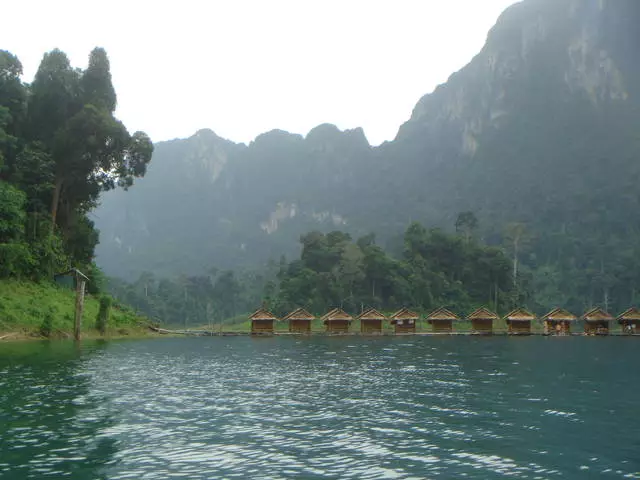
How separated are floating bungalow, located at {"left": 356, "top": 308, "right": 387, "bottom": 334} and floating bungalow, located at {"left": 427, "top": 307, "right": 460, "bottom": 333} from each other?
7.17 meters

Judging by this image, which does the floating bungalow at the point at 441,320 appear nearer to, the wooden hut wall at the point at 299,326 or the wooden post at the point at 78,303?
the wooden hut wall at the point at 299,326

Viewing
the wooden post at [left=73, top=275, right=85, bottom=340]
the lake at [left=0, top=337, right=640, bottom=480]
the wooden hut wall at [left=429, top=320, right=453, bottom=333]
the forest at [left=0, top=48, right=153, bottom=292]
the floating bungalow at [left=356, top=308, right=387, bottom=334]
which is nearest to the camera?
the lake at [left=0, top=337, right=640, bottom=480]

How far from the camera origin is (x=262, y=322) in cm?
8231

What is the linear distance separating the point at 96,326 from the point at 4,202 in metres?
13.2

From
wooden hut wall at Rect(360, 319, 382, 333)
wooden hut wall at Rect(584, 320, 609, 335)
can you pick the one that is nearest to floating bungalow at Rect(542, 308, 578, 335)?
wooden hut wall at Rect(584, 320, 609, 335)

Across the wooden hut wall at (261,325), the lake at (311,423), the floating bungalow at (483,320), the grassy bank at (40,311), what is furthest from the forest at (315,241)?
the lake at (311,423)

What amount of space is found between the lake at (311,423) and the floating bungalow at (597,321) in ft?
190

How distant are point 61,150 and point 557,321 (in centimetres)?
6843

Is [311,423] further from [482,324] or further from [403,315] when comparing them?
[482,324]

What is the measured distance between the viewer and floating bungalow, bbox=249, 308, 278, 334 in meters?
80.8

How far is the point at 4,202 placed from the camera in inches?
1893

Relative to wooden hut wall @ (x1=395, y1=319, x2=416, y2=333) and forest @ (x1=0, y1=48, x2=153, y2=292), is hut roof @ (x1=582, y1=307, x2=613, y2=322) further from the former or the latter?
forest @ (x1=0, y1=48, x2=153, y2=292)

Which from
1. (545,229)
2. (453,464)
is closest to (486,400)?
(453,464)

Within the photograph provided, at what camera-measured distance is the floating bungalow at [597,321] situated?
8200 cm
